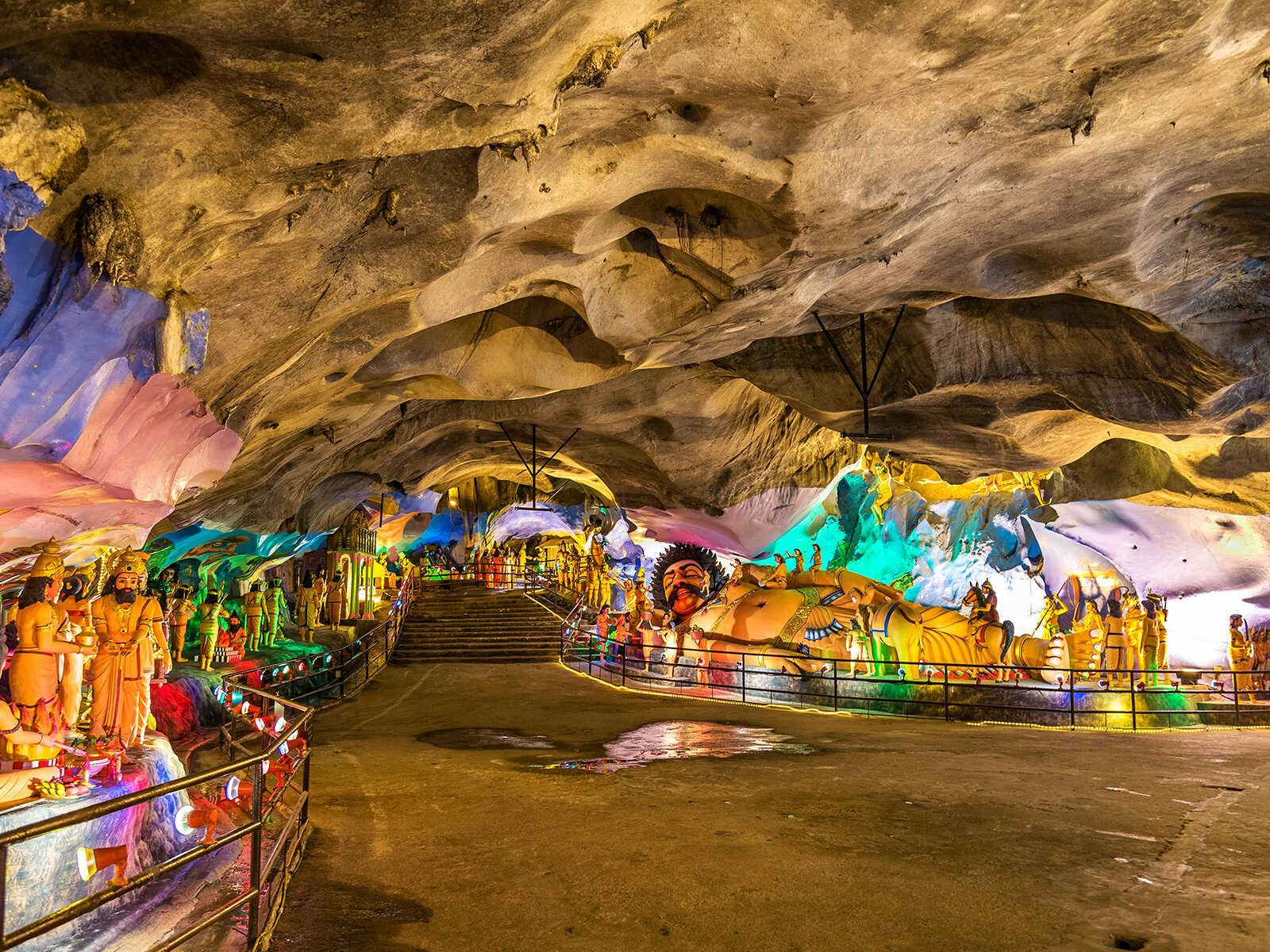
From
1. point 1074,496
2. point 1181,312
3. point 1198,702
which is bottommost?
point 1198,702

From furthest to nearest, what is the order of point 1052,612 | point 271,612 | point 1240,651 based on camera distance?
point 271,612
point 1052,612
point 1240,651

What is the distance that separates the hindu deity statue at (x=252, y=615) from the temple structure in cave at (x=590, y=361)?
4.93 m

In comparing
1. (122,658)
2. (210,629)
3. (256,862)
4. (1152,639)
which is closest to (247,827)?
(256,862)

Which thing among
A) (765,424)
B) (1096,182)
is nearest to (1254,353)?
(1096,182)

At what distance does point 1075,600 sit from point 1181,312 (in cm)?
1203

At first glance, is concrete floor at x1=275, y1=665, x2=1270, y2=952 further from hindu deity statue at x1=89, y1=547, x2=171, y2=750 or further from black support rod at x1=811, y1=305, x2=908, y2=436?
black support rod at x1=811, y1=305, x2=908, y2=436

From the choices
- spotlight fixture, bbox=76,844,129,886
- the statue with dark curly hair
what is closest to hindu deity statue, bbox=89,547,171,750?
spotlight fixture, bbox=76,844,129,886

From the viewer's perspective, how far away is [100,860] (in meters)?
5.12

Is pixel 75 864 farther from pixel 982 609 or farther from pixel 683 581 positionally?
pixel 982 609

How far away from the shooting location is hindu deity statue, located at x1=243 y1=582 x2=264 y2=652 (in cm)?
1830

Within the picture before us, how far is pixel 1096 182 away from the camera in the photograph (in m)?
6.71

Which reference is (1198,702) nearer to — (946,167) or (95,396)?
(946,167)

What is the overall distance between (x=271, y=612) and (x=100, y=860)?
15.6 meters

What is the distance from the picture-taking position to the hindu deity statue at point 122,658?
267 inches
